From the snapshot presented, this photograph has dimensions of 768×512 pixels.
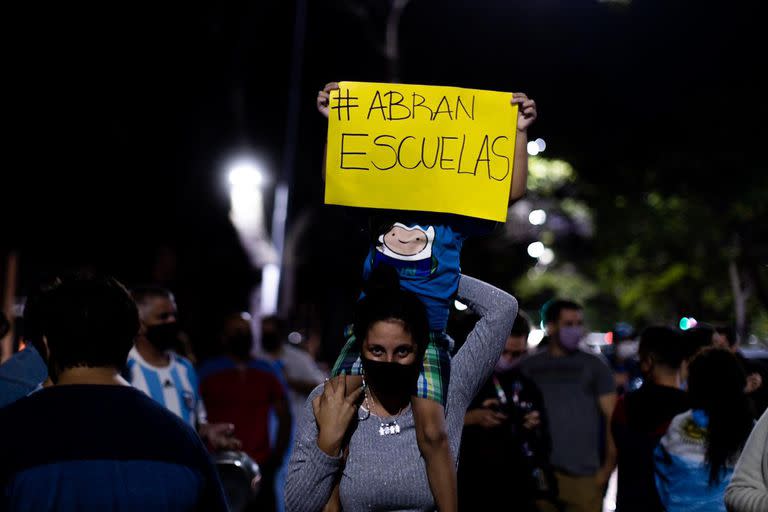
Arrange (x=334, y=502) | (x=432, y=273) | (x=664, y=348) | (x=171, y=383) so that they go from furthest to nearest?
(x=664, y=348), (x=171, y=383), (x=432, y=273), (x=334, y=502)

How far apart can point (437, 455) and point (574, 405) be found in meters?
4.66

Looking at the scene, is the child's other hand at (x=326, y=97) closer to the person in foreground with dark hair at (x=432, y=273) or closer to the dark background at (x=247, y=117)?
the person in foreground with dark hair at (x=432, y=273)

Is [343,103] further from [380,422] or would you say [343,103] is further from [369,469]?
[369,469]

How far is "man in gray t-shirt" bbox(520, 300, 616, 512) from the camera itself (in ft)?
26.8

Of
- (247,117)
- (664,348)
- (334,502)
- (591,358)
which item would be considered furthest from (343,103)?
(247,117)

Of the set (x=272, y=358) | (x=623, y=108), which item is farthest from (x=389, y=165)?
(x=623, y=108)

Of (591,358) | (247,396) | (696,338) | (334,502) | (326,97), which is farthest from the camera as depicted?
(247,396)

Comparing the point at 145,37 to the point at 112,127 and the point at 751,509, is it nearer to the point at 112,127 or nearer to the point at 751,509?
the point at 112,127

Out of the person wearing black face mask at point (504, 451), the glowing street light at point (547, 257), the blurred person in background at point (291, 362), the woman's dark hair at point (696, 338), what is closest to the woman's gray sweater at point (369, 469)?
the person wearing black face mask at point (504, 451)

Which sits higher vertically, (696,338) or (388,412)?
(696,338)

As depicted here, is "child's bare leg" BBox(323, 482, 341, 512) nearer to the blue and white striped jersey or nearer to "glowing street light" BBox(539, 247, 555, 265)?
the blue and white striped jersey

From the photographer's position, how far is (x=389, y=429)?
13.0 ft

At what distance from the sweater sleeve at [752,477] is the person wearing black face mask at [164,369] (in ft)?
9.12

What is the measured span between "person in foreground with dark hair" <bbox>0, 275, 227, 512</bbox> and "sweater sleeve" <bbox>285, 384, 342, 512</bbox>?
1.91 feet
